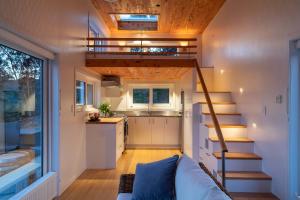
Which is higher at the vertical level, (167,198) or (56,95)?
(56,95)

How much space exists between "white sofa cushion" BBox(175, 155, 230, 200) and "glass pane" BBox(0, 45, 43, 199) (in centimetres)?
171

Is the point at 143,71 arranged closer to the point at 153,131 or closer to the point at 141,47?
the point at 141,47

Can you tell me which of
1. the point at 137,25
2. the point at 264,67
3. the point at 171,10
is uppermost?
the point at 137,25

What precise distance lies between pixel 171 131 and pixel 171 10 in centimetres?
318

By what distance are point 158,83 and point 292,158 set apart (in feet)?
18.1

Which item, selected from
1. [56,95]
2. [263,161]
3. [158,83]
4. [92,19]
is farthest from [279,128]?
[158,83]

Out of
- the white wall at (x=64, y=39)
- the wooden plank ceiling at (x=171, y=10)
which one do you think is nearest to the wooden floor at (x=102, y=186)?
the white wall at (x=64, y=39)

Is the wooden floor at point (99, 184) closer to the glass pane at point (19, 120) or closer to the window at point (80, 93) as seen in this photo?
the glass pane at point (19, 120)

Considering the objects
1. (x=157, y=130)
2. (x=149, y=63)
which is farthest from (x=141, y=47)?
(x=157, y=130)

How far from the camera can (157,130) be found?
713cm

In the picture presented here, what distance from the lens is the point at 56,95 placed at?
138 inches

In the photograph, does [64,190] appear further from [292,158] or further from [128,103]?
[128,103]

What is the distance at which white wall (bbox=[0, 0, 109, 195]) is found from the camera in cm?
241

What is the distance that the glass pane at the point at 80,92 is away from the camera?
4855 millimetres
